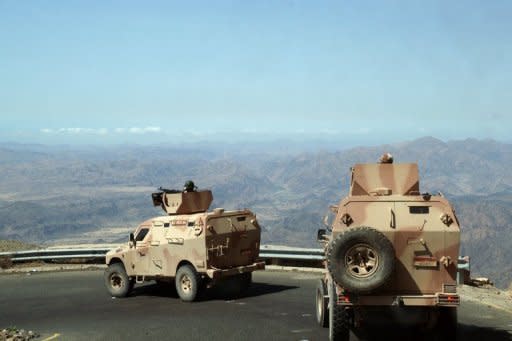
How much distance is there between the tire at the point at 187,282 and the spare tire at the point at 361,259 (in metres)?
6.92

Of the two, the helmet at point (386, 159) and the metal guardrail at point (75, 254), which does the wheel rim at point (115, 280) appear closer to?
the metal guardrail at point (75, 254)

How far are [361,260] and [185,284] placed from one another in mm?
7612

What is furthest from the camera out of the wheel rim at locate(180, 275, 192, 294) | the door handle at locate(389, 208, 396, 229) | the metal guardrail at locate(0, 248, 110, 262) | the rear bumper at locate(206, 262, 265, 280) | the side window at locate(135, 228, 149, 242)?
the metal guardrail at locate(0, 248, 110, 262)

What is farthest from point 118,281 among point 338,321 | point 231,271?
point 338,321

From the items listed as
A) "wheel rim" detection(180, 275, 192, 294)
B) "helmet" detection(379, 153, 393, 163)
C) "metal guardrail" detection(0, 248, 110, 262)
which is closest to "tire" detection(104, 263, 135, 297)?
"wheel rim" detection(180, 275, 192, 294)

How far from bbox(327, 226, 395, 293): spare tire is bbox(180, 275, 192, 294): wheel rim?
23.5 feet

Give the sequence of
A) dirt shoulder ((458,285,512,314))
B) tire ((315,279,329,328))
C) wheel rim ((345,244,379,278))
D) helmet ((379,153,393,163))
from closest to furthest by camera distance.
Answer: wheel rim ((345,244,379,278))
tire ((315,279,329,328))
helmet ((379,153,393,163))
dirt shoulder ((458,285,512,314))

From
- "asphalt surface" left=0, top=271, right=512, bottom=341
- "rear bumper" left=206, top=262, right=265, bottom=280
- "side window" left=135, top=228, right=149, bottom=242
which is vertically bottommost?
"asphalt surface" left=0, top=271, right=512, bottom=341

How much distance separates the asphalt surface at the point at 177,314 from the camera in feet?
42.2

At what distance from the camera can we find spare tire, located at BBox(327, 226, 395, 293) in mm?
10352

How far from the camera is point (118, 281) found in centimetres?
→ 1867

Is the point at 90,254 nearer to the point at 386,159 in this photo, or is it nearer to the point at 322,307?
the point at 322,307

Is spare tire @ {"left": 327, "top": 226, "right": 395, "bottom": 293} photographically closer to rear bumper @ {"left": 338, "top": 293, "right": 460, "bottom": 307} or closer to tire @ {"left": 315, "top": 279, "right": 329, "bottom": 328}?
rear bumper @ {"left": 338, "top": 293, "right": 460, "bottom": 307}

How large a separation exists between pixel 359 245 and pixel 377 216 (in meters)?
0.84
